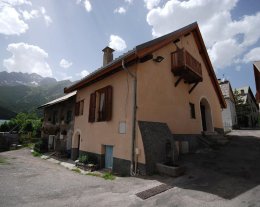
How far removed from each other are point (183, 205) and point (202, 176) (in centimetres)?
255

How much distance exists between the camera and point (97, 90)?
11234 millimetres

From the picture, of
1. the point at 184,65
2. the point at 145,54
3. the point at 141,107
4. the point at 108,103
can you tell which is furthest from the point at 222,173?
the point at 108,103

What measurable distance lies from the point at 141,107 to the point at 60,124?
11.3 meters

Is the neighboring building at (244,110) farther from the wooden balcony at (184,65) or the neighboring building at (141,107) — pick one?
the wooden balcony at (184,65)

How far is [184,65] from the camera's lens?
10.1 meters

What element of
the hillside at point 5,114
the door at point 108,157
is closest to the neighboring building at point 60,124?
the door at point 108,157

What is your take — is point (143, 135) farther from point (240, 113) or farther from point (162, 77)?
point (240, 113)

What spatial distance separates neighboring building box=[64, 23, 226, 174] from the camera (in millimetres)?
8172

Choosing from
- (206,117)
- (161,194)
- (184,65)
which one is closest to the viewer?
(161,194)

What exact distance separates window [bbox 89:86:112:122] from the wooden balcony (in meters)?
4.23

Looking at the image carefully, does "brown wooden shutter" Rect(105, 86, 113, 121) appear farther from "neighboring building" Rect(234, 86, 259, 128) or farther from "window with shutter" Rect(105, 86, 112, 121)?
"neighboring building" Rect(234, 86, 259, 128)

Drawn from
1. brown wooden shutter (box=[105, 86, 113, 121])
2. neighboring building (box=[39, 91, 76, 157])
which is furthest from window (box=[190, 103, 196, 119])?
neighboring building (box=[39, 91, 76, 157])

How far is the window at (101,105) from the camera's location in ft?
32.3

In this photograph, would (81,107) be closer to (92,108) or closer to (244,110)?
(92,108)
